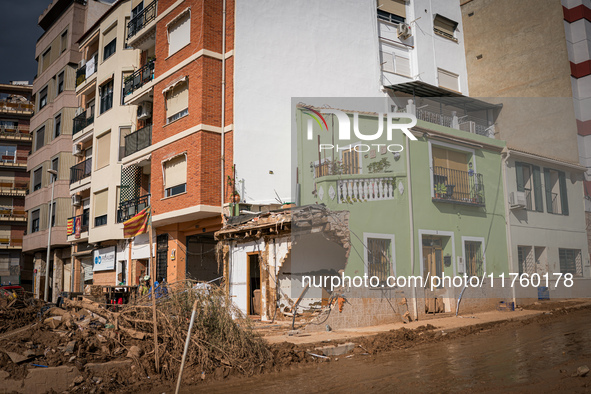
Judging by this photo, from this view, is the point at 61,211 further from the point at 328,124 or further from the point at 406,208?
the point at 406,208

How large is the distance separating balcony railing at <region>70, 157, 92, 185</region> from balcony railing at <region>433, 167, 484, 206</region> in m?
19.9

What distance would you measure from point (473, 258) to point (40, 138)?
3166cm

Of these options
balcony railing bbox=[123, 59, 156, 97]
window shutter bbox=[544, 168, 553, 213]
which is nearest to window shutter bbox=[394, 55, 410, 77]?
window shutter bbox=[544, 168, 553, 213]

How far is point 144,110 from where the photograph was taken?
82.2 feet

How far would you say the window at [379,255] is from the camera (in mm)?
15976

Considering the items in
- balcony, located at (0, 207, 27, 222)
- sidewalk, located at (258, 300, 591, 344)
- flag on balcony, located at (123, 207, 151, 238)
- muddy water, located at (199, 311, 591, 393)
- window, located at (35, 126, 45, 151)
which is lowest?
muddy water, located at (199, 311, 591, 393)

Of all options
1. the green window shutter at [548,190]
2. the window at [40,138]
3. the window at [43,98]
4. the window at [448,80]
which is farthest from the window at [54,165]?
the green window shutter at [548,190]

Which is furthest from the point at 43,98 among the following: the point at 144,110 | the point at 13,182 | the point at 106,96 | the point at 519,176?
the point at 519,176

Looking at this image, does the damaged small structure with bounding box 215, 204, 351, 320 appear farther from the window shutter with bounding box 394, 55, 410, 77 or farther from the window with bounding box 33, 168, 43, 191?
the window with bounding box 33, 168, 43, 191

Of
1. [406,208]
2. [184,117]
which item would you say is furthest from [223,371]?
[184,117]

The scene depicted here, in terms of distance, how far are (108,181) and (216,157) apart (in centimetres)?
915

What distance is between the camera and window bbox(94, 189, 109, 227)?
87.7ft

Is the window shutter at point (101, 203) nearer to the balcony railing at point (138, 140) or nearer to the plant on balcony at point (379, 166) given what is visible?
the balcony railing at point (138, 140)

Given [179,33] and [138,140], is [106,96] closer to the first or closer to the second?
[138,140]
